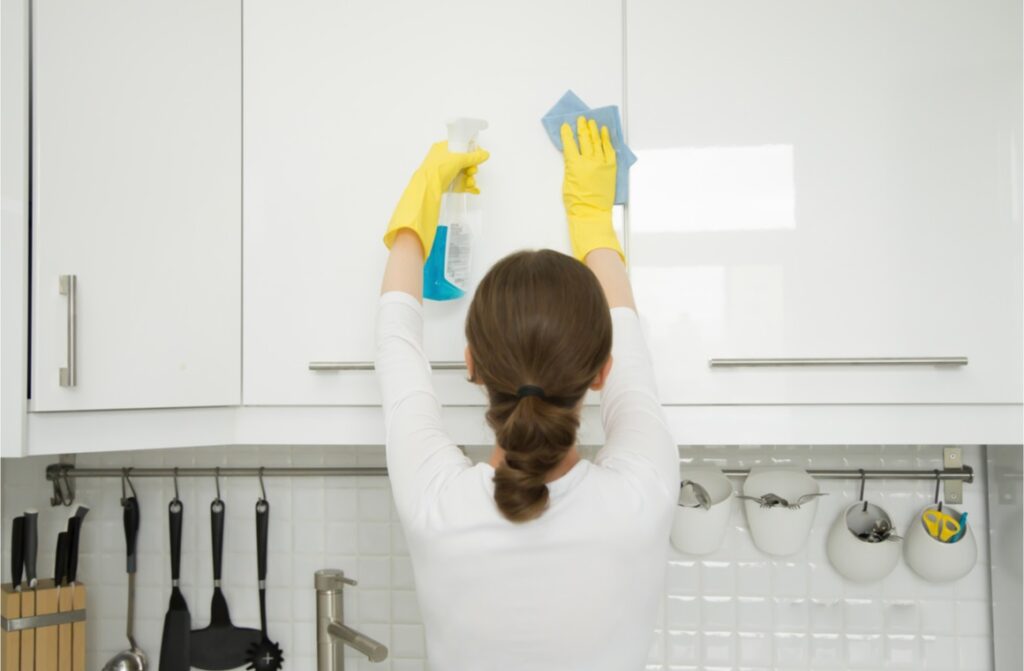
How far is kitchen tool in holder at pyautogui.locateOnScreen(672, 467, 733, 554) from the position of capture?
4.29 feet

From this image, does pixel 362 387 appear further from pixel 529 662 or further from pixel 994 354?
pixel 994 354

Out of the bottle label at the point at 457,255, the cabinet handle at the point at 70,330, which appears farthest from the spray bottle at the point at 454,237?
the cabinet handle at the point at 70,330

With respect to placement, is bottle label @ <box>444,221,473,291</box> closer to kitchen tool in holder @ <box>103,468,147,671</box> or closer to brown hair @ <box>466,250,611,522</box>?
brown hair @ <box>466,250,611,522</box>

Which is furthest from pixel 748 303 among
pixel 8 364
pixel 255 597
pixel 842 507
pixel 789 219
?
pixel 255 597

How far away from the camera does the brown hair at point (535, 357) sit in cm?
78

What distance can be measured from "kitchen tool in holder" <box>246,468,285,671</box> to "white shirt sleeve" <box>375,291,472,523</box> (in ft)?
1.98

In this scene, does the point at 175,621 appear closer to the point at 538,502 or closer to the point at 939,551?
the point at 538,502

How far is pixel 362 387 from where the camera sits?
1.11m

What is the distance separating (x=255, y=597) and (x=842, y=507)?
1002 millimetres

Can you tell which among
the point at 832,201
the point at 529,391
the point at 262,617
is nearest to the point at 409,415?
the point at 529,391

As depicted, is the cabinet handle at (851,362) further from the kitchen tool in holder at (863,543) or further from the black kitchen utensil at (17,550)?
the black kitchen utensil at (17,550)

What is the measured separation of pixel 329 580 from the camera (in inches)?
54.4

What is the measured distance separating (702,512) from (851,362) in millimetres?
383

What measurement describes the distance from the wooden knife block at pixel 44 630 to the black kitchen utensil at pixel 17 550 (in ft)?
0.05
